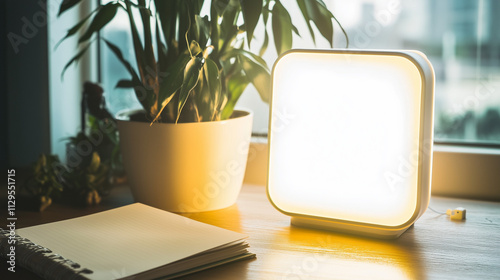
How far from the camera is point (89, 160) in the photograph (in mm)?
1066

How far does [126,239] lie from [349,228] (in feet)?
Answer: 1.08

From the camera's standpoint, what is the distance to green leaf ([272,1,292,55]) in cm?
84

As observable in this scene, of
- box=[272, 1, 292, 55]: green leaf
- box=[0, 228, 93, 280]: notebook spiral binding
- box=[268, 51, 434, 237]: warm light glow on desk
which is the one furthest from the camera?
box=[272, 1, 292, 55]: green leaf

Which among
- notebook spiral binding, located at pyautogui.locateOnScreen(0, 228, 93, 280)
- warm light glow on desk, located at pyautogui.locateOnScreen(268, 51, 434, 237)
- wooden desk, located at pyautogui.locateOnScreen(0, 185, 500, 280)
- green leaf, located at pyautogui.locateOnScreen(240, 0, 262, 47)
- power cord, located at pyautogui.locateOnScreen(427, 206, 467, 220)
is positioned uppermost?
green leaf, located at pyautogui.locateOnScreen(240, 0, 262, 47)

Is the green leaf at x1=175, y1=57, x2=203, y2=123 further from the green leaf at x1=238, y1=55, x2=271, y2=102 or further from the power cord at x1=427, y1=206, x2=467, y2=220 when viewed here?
the power cord at x1=427, y1=206, x2=467, y2=220

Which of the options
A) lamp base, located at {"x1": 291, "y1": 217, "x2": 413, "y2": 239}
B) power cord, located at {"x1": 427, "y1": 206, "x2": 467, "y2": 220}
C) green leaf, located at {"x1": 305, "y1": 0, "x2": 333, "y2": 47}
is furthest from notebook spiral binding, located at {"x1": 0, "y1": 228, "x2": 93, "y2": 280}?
power cord, located at {"x1": 427, "y1": 206, "x2": 467, "y2": 220}

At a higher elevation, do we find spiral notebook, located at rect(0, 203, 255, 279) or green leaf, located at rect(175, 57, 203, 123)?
green leaf, located at rect(175, 57, 203, 123)

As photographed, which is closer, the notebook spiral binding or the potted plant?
the notebook spiral binding

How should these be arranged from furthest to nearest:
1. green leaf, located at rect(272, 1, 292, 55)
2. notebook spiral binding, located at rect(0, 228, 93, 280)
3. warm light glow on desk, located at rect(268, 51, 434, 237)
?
1. green leaf, located at rect(272, 1, 292, 55)
2. warm light glow on desk, located at rect(268, 51, 434, 237)
3. notebook spiral binding, located at rect(0, 228, 93, 280)

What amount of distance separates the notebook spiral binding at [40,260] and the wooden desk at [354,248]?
0.02 meters

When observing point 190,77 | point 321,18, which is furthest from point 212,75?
point 321,18

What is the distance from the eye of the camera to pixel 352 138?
2.54ft

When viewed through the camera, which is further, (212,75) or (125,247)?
(212,75)

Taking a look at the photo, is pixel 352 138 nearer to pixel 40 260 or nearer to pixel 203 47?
pixel 203 47
